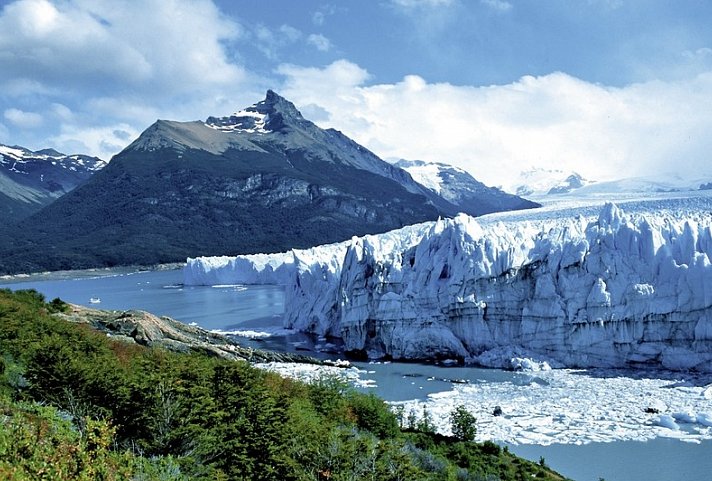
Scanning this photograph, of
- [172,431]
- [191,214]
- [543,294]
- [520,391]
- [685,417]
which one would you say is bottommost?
[520,391]

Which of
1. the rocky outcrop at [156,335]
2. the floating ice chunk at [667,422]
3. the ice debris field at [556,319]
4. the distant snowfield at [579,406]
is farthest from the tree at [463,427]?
the rocky outcrop at [156,335]

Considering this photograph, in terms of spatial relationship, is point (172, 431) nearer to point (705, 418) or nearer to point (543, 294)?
point (705, 418)

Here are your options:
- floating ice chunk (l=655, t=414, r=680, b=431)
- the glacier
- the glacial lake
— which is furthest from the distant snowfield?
the glacier

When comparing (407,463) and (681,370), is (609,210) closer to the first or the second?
(681,370)

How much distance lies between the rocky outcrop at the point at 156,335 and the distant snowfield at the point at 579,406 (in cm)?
490

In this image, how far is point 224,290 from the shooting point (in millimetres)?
92875

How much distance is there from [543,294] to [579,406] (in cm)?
1000

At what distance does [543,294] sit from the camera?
37.2 metres

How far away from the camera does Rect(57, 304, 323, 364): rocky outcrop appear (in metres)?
34.6

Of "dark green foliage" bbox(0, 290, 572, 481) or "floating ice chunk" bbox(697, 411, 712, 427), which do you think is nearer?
"dark green foliage" bbox(0, 290, 572, 481)

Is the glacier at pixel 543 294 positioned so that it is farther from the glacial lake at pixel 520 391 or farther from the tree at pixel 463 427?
the tree at pixel 463 427

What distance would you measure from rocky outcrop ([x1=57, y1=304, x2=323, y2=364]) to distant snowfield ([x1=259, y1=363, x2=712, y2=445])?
4.90m

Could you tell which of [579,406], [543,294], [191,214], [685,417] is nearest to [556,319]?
[543,294]

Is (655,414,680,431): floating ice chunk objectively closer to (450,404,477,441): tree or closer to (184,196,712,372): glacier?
(450,404,477,441): tree
